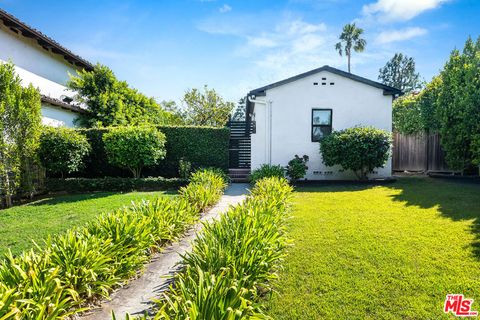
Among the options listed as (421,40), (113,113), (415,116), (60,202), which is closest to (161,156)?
(60,202)

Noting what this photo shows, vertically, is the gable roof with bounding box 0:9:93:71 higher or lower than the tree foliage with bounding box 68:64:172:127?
higher

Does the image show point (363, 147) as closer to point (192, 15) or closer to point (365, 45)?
point (192, 15)

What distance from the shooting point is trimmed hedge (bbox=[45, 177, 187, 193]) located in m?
9.84

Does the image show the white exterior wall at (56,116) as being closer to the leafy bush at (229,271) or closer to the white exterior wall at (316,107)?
the white exterior wall at (316,107)

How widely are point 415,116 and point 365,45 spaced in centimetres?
2504

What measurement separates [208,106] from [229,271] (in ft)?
81.2

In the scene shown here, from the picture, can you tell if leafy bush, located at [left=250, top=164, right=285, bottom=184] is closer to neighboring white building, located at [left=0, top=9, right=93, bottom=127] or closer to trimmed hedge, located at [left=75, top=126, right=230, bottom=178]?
trimmed hedge, located at [left=75, top=126, right=230, bottom=178]

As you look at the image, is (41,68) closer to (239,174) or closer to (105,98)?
(105,98)

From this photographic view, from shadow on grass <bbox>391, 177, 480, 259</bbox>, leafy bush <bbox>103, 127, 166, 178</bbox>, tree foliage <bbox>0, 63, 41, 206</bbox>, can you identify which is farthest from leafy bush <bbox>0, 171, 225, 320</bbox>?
tree foliage <bbox>0, 63, 41, 206</bbox>

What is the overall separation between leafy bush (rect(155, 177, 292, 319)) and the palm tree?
36374 millimetres

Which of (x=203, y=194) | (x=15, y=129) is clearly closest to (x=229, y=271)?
(x=203, y=194)

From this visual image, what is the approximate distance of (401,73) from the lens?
39.3 meters

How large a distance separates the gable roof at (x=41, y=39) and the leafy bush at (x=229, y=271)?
13533 millimetres

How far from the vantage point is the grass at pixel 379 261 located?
2.62 m
